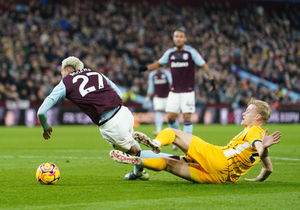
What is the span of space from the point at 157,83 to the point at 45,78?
7911mm

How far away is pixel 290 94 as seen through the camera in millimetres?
31766

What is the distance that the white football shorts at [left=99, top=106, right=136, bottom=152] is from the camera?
6977mm

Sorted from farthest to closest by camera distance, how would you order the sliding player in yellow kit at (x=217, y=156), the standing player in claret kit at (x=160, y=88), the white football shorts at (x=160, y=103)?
the white football shorts at (x=160, y=103), the standing player in claret kit at (x=160, y=88), the sliding player in yellow kit at (x=217, y=156)

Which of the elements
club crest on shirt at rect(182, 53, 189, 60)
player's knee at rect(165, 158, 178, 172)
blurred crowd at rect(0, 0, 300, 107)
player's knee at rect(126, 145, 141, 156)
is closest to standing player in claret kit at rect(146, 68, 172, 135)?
club crest on shirt at rect(182, 53, 189, 60)

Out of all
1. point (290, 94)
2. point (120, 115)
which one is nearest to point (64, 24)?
point (290, 94)

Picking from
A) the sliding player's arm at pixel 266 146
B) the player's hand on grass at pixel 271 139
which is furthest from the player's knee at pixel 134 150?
the player's hand on grass at pixel 271 139

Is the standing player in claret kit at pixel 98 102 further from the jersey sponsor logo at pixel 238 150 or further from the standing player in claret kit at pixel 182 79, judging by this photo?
the standing player in claret kit at pixel 182 79

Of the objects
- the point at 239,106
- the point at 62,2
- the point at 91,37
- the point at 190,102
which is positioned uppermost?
the point at 62,2

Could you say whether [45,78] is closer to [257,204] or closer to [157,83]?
[157,83]

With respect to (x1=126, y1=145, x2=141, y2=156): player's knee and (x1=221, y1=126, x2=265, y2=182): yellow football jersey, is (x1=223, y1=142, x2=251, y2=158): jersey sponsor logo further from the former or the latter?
(x1=126, y1=145, x2=141, y2=156): player's knee

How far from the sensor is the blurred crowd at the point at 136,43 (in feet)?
84.3

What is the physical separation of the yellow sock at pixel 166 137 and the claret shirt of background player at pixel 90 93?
96 centimetres

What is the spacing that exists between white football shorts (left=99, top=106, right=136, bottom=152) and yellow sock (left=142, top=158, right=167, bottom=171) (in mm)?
546

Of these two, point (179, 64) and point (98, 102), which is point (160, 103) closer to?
point (179, 64)
